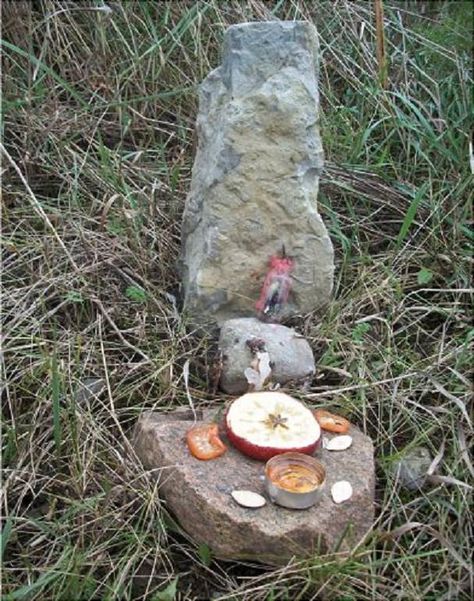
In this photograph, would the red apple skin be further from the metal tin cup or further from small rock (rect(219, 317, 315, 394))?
small rock (rect(219, 317, 315, 394))

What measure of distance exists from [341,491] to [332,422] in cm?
22

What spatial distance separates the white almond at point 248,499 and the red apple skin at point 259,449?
4.2 inches

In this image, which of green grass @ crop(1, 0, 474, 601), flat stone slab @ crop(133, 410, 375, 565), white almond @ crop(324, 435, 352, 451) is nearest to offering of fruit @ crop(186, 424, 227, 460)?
flat stone slab @ crop(133, 410, 375, 565)

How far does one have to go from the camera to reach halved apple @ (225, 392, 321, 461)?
1977 millimetres

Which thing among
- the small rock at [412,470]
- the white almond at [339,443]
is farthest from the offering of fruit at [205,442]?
the small rock at [412,470]

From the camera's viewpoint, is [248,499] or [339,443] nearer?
[248,499]

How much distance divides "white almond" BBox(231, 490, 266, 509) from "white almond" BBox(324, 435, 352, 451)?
0.75 ft

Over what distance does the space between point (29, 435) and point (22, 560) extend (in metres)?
0.27

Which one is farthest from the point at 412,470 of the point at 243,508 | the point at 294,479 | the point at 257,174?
the point at 257,174

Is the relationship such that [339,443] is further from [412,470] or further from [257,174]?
[257,174]

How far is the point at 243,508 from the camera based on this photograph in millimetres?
1854

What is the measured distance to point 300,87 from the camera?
89.0 inches

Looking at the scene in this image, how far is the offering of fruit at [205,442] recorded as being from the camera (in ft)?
6.46

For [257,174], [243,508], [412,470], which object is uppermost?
[257,174]
